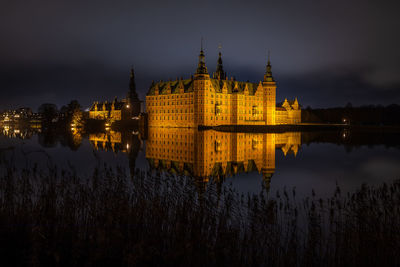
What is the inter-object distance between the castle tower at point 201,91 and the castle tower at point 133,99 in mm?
31523

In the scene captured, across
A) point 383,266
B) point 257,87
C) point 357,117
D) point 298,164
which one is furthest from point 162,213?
point 357,117

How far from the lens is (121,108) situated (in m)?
93.4

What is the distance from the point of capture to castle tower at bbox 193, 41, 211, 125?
71.3 metres

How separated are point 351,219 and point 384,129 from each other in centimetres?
6659

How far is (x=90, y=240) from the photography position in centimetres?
523

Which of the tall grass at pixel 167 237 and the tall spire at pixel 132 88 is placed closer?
the tall grass at pixel 167 237

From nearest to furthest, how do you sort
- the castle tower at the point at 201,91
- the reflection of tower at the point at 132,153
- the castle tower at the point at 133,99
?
the reflection of tower at the point at 132,153
the castle tower at the point at 201,91
the castle tower at the point at 133,99

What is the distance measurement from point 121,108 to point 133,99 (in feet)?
21.3

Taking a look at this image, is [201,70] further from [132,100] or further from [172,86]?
[132,100]

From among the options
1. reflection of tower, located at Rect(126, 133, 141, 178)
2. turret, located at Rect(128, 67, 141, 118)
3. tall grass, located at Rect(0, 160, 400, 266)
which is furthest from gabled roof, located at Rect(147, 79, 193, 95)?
tall grass, located at Rect(0, 160, 400, 266)

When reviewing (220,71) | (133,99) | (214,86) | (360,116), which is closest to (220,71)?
(220,71)

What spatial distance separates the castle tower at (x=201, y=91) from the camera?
234 ft

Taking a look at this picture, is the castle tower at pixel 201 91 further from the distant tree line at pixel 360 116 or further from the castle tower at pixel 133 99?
the distant tree line at pixel 360 116

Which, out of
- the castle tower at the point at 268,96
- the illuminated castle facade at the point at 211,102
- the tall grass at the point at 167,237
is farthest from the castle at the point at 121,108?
the tall grass at the point at 167,237
